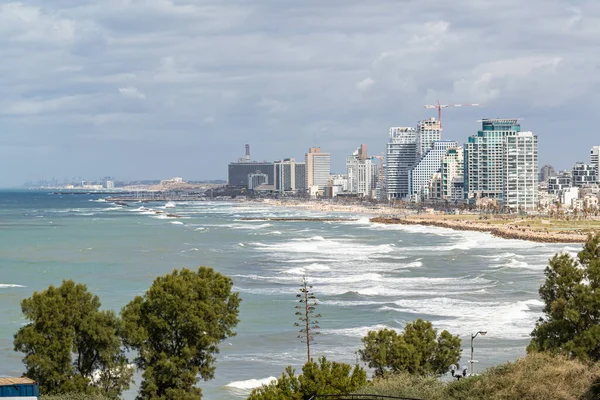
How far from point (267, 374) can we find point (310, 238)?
6776 centimetres

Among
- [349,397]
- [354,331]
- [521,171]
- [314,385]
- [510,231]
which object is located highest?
[521,171]

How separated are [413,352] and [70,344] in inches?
347

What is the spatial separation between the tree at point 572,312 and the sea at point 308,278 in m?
6.72

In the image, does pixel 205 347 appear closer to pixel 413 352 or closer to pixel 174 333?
pixel 174 333

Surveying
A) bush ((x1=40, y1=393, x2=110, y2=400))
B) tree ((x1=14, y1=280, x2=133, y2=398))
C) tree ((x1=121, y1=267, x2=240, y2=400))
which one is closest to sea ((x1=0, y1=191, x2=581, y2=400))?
tree ((x1=121, y1=267, x2=240, y2=400))

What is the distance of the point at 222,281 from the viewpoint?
997 inches

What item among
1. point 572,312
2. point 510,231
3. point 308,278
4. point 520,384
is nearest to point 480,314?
point 308,278

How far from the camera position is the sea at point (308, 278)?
35.0 m

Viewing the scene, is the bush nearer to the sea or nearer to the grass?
the grass

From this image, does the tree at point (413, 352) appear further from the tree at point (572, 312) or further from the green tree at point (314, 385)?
the green tree at point (314, 385)

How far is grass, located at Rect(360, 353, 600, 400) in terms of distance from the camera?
62.7 ft

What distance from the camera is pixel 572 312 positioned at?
24.4 meters

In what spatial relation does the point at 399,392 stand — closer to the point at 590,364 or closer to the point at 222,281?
the point at 590,364

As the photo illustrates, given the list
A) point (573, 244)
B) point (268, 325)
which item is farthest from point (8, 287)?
point (573, 244)
